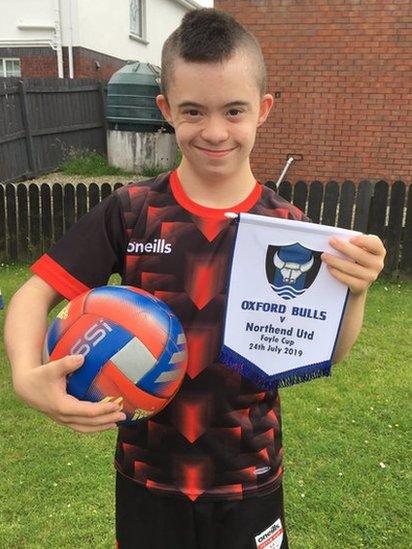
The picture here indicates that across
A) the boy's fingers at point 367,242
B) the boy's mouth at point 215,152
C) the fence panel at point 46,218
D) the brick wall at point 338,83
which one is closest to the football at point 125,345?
the boy's mouth at point 215,152

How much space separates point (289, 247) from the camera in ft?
5.20

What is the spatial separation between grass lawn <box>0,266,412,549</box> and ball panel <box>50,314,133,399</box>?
6.57 ft

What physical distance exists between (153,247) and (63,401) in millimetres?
552

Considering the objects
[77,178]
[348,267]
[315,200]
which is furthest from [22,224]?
[348,267]

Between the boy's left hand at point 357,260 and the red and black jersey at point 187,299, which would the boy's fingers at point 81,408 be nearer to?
the red and black jersey at point 187,299

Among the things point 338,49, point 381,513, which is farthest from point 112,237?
point 338,49

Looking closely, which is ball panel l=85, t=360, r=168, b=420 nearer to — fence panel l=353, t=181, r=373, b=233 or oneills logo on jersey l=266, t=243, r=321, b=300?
oneills logo on jersey l=266, t=243, r=321, b=300

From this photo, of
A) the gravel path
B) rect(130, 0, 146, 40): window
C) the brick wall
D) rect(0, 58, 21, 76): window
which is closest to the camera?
the brick wall

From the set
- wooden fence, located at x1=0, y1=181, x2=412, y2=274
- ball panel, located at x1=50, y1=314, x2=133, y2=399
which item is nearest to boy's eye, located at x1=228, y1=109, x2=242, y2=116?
ball panel, located at x1=50, y1=314, x2=133, y2=399

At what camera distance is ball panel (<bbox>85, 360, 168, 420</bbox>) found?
1.49m

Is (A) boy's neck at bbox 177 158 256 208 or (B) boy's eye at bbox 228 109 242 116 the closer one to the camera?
(B) boy's eye at bbox 228 109 242 116

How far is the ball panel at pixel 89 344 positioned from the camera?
1470mm

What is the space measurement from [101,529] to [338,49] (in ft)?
30.8

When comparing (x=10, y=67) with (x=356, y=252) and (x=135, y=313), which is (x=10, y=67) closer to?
(x=135, y=313)
